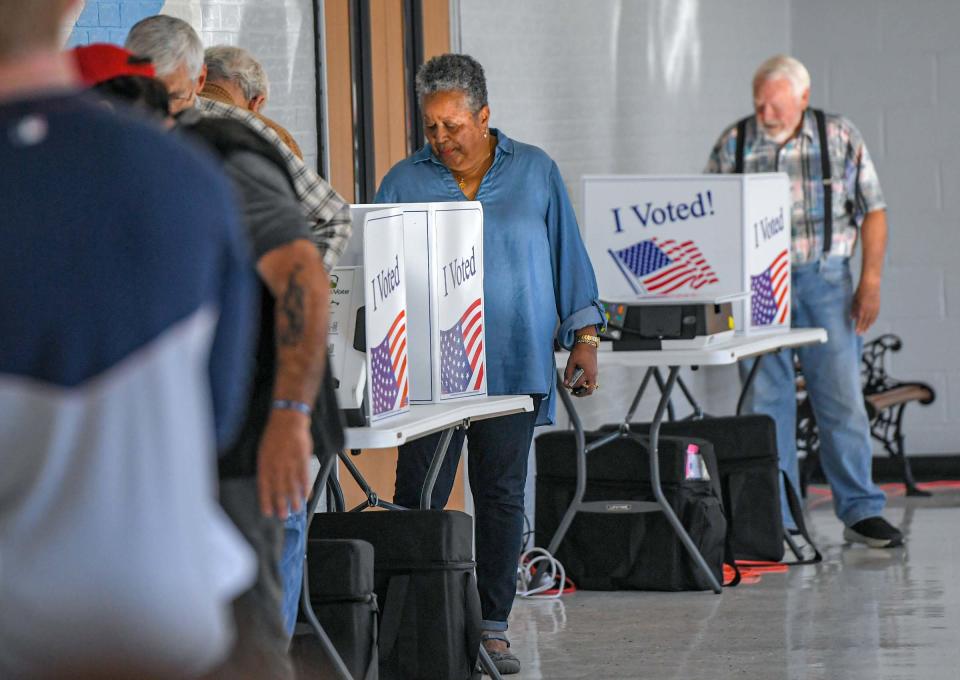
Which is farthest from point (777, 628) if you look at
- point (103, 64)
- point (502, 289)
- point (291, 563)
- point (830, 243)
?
point (103, 64)

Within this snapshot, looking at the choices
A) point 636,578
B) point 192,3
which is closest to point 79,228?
point 192,3

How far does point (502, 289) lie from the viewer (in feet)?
12.3

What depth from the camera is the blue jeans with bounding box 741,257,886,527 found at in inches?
213

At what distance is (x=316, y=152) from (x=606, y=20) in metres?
1.88

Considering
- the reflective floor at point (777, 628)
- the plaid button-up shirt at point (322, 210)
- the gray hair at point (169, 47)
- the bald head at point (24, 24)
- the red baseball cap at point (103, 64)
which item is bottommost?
the reflective floor at point (777, 628)

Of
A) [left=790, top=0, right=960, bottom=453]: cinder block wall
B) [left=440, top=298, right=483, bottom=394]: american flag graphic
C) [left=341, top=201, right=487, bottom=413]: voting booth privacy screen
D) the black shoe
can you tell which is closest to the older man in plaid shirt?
[left=341, top=201, right=487, bottom=413]: voting booth privacy screen

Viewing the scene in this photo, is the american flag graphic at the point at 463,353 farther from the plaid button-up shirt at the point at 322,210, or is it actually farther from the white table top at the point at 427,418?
the plaid button-up shirt at the point at 322,210

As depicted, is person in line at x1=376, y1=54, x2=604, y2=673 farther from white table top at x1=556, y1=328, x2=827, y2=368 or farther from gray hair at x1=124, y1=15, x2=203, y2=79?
gray hair at x1=124, y1=15, x2=203, y2=79

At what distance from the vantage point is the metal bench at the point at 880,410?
6.63 meters

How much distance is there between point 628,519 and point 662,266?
2.49ft

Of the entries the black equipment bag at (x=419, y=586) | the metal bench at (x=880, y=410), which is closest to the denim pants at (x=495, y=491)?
the black equipment bag at (x=419, y=586)

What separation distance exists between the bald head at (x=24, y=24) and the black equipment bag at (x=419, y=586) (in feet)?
6.45

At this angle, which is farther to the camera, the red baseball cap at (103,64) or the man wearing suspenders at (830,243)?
the man wearing suspenders at (830,243)

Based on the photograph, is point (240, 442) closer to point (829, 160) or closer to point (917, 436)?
point (829, 160)
